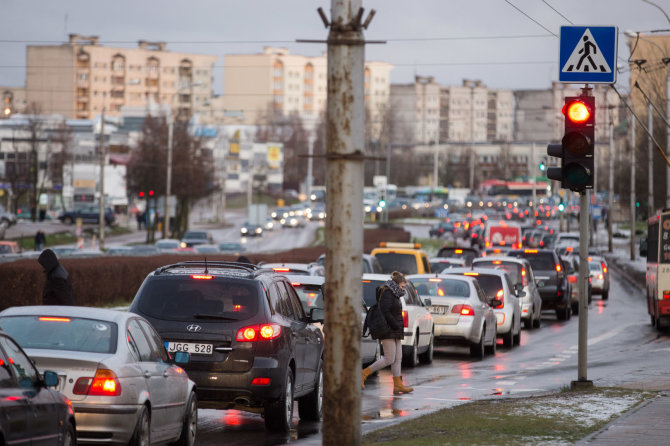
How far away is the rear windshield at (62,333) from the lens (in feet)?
33.1

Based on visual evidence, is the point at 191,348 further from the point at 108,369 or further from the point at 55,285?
the point at 55,285

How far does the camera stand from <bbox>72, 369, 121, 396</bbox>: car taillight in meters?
9.68

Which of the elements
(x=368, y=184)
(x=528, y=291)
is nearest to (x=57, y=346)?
(x=528, y=291)

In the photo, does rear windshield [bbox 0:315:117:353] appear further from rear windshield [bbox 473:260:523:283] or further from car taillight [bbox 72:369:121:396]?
rear windshield [bbox 473:260:523:283]

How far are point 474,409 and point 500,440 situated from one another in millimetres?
2864

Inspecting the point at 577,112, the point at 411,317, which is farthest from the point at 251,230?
the point at 577,112

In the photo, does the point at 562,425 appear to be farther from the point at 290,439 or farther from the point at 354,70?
the point at 354,70

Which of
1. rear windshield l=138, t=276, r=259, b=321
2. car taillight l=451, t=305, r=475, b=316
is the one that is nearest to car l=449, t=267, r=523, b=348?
car taillight l=451, t=305, r=475, b=316

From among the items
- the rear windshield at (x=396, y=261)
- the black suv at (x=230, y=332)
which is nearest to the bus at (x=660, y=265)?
the rear windshield at (x=396, y=261)

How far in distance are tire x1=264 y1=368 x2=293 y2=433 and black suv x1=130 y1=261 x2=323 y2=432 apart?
0.01 m

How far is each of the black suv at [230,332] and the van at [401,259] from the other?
20.4m

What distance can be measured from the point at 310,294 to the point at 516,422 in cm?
726

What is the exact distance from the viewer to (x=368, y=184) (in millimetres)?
191625

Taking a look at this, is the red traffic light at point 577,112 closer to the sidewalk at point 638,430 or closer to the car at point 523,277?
the sidewalk at point 638,430
